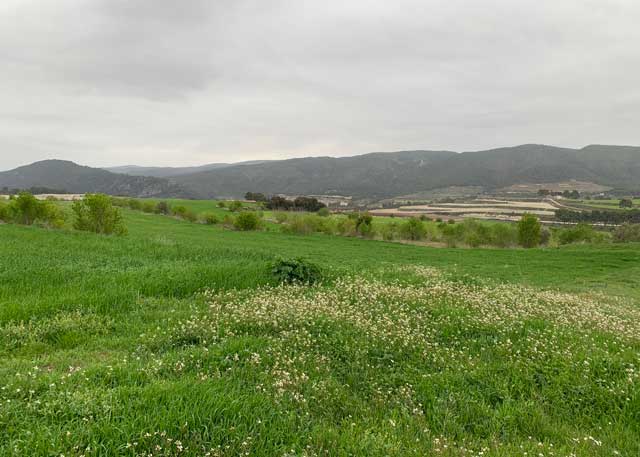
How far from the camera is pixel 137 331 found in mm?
7113

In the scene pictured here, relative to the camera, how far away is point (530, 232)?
63656mm

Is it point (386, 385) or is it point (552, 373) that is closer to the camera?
A: point (386, 385)

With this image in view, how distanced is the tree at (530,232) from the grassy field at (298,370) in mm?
59551

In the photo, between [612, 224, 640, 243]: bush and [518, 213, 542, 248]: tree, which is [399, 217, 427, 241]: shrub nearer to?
[518, 213, 542, 248]: tree

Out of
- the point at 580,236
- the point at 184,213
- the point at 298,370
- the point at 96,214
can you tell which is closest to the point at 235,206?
the point at 184,213

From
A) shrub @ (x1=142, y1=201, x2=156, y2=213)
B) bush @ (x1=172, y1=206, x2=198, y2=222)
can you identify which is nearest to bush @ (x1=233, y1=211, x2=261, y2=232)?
bush @ (x1=172, y1=206, x2=198, y2=222)

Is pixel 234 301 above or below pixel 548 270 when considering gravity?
above

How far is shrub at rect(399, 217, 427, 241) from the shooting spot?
68.8 m

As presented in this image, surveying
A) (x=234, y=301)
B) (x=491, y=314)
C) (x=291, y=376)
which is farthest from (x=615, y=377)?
(x=234, y=301)

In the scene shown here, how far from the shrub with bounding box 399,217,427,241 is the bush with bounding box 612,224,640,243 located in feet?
97.0

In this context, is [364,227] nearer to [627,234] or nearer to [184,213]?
[627,234]

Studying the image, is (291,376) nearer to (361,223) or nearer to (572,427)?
(572,427)

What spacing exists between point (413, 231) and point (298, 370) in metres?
65.9

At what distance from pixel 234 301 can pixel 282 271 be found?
9.28ft
